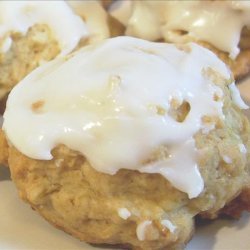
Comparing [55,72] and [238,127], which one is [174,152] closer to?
→ [238,127]

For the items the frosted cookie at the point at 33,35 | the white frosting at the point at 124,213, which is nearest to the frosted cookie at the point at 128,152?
the white frosting at the point at 124,213

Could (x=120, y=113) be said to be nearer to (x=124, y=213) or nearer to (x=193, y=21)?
(x=124, y=213)

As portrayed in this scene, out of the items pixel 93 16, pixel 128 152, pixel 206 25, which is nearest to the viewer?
pixel 128 152

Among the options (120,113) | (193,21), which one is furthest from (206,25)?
(120,113)

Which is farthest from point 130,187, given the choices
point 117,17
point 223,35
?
point 117,17

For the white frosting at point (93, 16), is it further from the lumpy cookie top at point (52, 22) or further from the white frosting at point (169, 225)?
the white frosting at point (169, 225)
